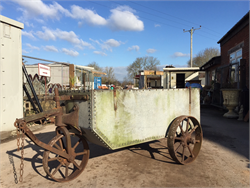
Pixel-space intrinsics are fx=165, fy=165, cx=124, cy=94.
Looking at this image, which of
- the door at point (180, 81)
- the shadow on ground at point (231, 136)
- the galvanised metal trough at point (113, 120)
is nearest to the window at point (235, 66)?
the shadow on ground at point (231, 136)

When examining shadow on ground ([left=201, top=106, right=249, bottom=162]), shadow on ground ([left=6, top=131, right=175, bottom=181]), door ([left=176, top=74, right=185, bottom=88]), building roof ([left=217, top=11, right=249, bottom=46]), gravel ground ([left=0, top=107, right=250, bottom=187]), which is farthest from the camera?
door ([left=176, top=74, right=185, bottom=88])

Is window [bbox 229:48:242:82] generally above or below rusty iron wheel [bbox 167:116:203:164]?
above

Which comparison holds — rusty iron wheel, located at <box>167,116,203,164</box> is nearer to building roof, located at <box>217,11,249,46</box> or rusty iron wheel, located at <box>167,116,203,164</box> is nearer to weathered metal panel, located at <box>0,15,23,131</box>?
weathered metal panel, located at <box>0,15,23,131</box>

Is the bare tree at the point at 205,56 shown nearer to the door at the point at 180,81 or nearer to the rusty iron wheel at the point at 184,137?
the door at the point at 180,81

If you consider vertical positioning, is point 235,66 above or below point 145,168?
above

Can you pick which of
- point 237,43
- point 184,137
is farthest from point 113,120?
point 237,43

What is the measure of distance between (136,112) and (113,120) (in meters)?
0.49

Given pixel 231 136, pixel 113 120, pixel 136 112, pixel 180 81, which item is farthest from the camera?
pixel 180 81

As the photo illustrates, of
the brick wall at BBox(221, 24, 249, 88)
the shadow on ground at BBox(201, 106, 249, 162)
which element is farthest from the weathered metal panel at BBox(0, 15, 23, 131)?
the brick wall at BBox(221, 24, 249, 88)

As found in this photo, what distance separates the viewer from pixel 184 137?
3.35 m

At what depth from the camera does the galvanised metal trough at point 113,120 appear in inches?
102

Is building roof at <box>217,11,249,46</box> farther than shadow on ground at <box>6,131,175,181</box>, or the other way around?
building roof at <box>217,11,249,46</box>

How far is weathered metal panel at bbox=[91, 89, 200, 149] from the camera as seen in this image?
8.70 feet

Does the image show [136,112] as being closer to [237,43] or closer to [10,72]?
[10,72]
